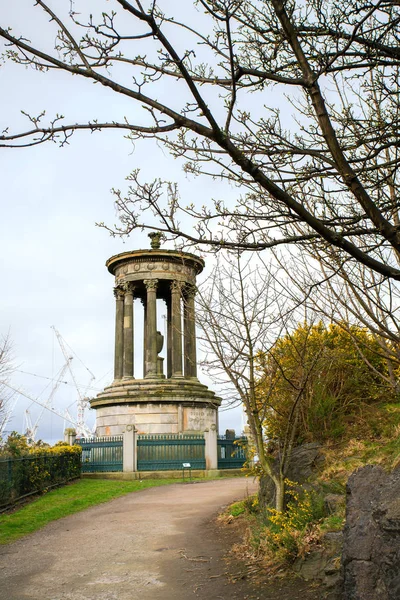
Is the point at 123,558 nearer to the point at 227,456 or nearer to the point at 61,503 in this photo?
the point at 61,503

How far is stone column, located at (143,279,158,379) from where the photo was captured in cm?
2986

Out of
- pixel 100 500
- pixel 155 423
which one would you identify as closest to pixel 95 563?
pixel 100 500

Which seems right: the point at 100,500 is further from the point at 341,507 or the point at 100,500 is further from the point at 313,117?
the point at 313,117

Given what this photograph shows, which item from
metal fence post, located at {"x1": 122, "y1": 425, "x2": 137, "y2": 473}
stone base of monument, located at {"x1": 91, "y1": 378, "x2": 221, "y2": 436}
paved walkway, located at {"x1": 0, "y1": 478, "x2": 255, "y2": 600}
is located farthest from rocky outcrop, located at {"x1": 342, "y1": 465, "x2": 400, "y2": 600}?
stone base of monument, located at {"x1": 91, "y1": 378, "x2": 221, "y2": 436}

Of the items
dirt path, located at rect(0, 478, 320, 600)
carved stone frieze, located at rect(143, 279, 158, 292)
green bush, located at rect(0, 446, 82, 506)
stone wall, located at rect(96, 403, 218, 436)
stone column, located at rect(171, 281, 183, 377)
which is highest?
carved stone frieze, located at rect(143, 279, 158, 292)

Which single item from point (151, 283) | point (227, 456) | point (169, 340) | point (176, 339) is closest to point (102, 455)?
point (227, 456)

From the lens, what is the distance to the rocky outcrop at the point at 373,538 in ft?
17.4

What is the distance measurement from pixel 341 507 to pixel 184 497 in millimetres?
9813

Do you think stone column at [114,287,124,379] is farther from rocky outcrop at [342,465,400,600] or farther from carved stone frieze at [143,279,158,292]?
rocky outcrop at [342,465,400,600]

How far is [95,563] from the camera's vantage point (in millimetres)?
9242

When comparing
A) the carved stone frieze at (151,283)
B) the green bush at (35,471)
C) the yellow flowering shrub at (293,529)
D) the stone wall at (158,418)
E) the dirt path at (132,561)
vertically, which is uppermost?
the carved stone frieze at (151,283)

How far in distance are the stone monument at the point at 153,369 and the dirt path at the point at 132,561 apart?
12973 mm

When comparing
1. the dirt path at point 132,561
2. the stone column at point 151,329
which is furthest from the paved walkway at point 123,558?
the stone column at point 151,329

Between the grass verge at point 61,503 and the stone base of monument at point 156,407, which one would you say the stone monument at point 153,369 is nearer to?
the stone base of monument at point 156,407
